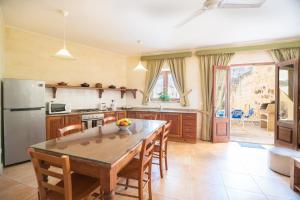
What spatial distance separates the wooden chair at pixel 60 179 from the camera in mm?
1234

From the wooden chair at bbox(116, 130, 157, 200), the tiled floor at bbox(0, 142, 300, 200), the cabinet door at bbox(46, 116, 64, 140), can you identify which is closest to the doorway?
the tiled floor at bbox(0, 142, 300, 200)

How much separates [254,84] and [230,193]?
6850 mm

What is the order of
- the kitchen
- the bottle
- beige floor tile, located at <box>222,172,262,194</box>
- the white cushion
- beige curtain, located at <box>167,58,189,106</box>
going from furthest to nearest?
the bottle
beige curtain, located at <box>167,58,189,106</box>
the white cushion
beige floor tile, located at <box>222,172,262,194</box>
the kitchen

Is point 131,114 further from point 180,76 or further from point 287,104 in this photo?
point 287,104

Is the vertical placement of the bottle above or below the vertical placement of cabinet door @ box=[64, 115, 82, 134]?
above

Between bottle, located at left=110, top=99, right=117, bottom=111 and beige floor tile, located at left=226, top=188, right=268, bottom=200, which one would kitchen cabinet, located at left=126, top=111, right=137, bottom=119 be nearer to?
bottle, located at left=110, top=99, right=117, bottom=111

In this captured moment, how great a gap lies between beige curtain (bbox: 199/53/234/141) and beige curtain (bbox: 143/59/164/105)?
4.31ft

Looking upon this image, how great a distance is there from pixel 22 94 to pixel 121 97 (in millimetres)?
3072

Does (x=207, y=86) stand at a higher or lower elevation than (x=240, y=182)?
higher

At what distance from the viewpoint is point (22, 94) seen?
3.07 m

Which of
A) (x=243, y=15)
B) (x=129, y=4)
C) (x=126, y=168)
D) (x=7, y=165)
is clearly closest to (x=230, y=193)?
(x=126, y=168)

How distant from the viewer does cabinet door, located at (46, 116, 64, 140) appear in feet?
11.5

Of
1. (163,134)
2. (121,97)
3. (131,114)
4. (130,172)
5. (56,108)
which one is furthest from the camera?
(121,97)

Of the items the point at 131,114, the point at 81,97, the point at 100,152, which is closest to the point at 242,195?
the point at 100,152
